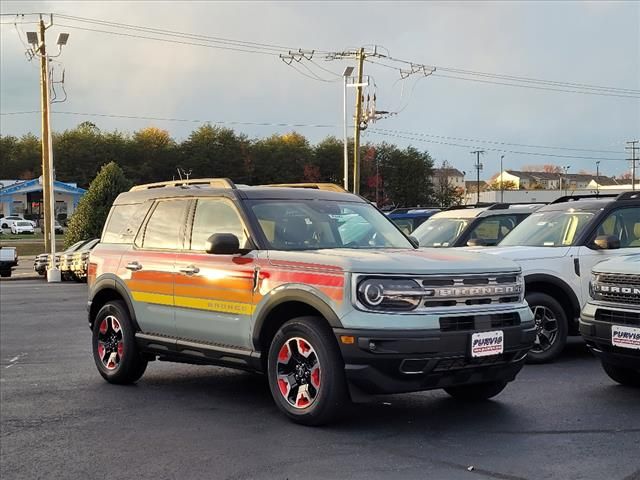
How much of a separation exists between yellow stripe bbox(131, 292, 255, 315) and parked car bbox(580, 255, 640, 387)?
306 centimetres

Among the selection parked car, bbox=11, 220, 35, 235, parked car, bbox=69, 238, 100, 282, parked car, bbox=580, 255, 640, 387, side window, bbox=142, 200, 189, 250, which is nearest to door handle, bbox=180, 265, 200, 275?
side window, bbox=142, 200, 189, 250

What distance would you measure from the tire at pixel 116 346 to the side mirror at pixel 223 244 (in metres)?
1.82

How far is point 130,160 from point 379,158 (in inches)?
1145

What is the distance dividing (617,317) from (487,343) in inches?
66.6

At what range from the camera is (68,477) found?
505 centimetres

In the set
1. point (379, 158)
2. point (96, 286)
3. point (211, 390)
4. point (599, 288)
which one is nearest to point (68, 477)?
point (211, 390)

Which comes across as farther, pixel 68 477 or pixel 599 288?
pixel 599 288

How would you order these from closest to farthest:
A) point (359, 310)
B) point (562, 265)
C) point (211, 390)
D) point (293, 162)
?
point (359, 310), point (211, 390), point (562, 265), point (293, 162)

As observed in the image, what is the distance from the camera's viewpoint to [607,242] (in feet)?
28.1

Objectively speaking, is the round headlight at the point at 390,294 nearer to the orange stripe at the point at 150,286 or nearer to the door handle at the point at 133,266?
the orange stripe at the point at 150,286

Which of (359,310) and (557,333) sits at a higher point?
(359,310)

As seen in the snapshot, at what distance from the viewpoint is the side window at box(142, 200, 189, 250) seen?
7.44m

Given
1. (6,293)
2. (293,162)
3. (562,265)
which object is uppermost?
(293,162)

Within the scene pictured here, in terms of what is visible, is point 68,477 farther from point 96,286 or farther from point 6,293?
point 6,293
